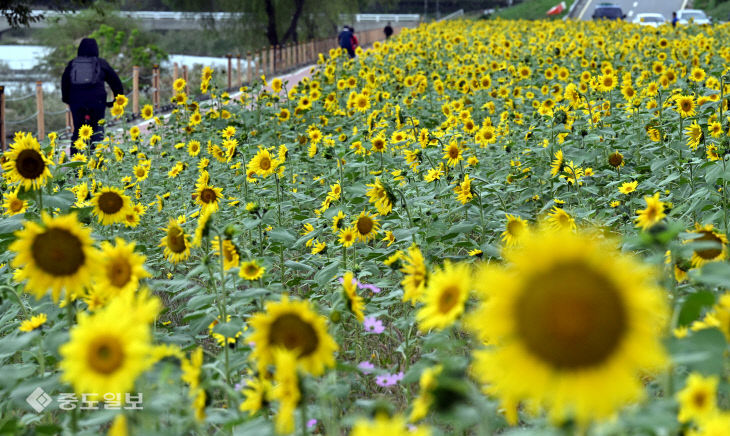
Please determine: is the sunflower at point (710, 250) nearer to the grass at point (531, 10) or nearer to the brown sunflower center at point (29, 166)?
the brown sunflower center at point (29, 166)

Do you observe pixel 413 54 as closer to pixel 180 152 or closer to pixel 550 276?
pixel 180 152

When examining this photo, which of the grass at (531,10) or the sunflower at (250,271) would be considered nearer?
the sunflower at (250,271)

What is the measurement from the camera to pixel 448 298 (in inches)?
75.1

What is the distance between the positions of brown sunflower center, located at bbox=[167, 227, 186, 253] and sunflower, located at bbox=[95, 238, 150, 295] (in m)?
0.79

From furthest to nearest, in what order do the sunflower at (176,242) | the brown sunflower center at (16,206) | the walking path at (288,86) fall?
1. the walking path at (288,86)
2. the brown sunflower center at (16,206)
3. the sunflower at (176,242)

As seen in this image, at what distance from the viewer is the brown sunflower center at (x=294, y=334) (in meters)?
1.88

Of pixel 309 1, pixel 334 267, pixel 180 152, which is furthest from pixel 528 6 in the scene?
pixel 334 267

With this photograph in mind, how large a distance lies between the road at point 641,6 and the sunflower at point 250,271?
3827cm

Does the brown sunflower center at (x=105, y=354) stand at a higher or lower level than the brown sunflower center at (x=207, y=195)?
higher

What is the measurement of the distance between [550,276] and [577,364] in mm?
142

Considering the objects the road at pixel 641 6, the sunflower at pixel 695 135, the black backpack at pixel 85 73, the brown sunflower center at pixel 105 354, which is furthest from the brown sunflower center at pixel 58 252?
the road at pixel 641 6

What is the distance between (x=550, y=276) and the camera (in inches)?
49.2

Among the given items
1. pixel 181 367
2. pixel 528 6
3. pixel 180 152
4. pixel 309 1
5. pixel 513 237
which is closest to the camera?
pixel 181 367

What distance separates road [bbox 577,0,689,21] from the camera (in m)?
40.1
